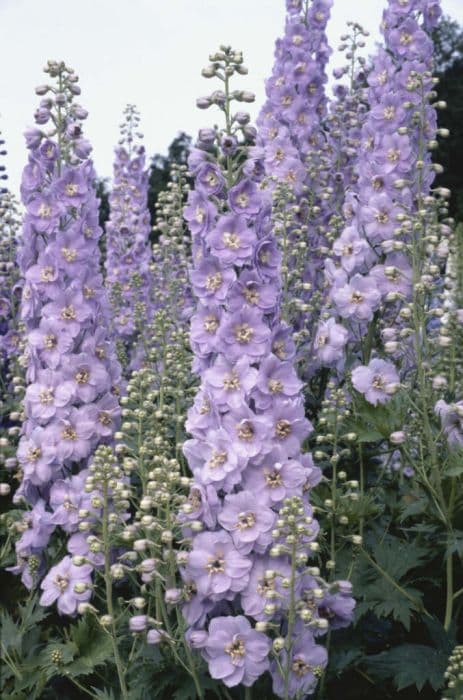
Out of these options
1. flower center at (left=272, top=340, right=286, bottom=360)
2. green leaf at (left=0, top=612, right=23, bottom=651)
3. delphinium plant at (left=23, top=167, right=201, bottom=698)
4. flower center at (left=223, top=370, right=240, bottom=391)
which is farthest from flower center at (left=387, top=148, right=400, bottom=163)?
green leaf at (left=0, top=612, right=23, bottom=651)

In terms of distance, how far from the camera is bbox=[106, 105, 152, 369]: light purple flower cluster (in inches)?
351

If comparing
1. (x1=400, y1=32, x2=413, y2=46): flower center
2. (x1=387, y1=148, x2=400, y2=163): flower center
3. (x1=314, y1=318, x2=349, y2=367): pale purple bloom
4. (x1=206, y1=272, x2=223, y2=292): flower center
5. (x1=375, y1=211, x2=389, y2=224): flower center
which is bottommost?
(x1=314, y1=318, x2=349, y2=367): pale purple bloom

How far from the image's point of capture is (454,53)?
1903 inches

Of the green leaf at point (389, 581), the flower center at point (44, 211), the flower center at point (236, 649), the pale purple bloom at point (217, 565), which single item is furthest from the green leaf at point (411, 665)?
the flower center at point (44, 211)

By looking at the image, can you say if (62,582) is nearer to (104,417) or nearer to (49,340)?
(104,417)

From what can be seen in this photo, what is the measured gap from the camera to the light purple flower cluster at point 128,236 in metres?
8.91

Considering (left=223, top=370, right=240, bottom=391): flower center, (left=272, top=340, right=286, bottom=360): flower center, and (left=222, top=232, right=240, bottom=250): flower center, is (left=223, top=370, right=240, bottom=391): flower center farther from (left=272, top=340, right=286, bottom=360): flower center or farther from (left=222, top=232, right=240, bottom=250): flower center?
(left=222, top=232, right=240, bottom=250): flower center

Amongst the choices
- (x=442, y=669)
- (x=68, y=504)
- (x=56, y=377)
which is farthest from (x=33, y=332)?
(x=442, y=669)

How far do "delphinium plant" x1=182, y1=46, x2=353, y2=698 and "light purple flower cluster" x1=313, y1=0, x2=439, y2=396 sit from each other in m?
1.27

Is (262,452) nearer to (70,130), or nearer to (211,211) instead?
(211,211)

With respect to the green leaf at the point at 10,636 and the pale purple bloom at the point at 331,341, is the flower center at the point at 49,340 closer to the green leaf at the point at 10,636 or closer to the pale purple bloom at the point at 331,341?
the green leaf at the point at 10,636

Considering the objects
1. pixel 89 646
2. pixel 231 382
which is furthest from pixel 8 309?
pixel 231 382

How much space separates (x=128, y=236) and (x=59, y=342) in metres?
5.19

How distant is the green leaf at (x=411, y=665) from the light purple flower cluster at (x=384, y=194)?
1.45 m
